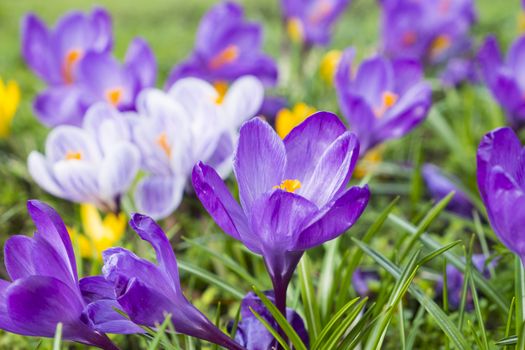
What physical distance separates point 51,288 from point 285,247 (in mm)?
228

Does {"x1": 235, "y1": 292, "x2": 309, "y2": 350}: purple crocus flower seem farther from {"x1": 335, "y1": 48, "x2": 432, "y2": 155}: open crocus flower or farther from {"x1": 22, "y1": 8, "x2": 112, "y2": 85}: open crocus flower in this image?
{"x1": 22, "y1": 8, "x2": 112, "y2": 85}: open crocus flower

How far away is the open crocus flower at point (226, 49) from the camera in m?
1.57

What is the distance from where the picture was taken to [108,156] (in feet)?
3.39

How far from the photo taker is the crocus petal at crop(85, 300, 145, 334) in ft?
2.20

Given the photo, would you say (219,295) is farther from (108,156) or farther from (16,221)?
(16,221)

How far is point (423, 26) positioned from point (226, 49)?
0.72 metres

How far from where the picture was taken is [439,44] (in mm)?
2090

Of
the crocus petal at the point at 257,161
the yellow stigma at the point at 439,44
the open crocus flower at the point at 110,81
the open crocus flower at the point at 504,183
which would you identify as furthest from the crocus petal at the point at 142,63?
the yellow stigma at the point at 439,44

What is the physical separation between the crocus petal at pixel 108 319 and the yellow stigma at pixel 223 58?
0.98 m

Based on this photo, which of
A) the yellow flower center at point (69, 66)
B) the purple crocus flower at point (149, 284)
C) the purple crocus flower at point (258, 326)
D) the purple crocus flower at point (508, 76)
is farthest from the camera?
the yellow flower center at point (69, 66)

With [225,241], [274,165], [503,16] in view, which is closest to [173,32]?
[503,16]

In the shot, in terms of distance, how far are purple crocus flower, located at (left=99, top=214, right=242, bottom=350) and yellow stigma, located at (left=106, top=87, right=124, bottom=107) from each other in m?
0.74

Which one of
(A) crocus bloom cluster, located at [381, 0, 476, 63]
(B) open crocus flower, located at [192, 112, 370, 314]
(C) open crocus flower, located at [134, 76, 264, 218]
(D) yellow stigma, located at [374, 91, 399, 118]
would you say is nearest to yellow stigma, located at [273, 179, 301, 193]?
(B) open crocus flower, located at [192, 112, 370, 314]

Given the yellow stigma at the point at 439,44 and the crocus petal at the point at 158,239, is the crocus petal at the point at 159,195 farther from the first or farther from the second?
the yellow stigma at the point at 439,44
